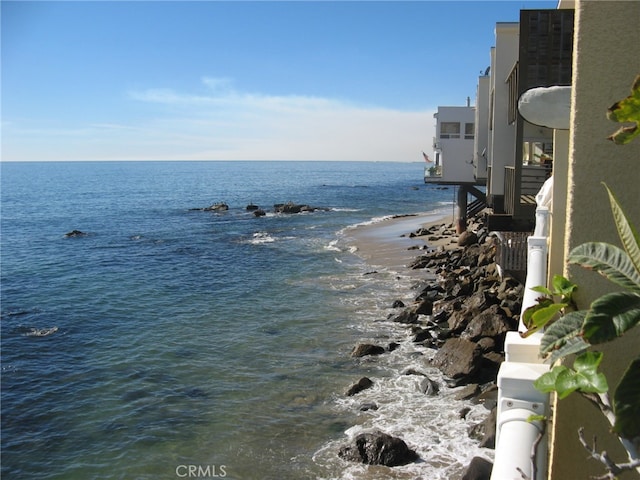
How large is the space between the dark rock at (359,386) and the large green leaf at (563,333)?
38.3 ft

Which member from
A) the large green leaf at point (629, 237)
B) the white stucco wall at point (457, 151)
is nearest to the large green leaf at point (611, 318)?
the large green leaf at point (629, 237)

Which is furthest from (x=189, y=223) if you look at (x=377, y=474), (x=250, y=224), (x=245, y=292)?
(x=377, y=474)

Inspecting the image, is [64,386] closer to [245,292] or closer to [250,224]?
[245,292]

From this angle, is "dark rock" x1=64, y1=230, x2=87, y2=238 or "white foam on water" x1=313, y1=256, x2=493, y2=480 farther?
"dark rock" x1=64, y1=230, x2=87, y2=238

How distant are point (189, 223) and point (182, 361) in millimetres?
41114

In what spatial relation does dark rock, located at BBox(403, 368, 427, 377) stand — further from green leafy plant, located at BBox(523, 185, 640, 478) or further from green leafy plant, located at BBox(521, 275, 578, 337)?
green leafy plant, located at BBox(523, 185, 640, 478)

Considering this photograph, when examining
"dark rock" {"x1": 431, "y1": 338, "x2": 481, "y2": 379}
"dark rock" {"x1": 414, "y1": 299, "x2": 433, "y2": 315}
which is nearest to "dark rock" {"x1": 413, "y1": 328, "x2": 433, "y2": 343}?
"dark rock" {"x1": 431, "y1": 338, "x2": 481, "y2": 379}

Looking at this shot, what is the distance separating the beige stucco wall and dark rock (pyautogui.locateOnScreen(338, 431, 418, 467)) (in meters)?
7.61

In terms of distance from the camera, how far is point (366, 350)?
57.5 ft

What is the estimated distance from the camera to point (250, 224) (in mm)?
55844

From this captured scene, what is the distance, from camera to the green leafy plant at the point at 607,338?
304cm

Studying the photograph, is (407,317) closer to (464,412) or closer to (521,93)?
(464,412)

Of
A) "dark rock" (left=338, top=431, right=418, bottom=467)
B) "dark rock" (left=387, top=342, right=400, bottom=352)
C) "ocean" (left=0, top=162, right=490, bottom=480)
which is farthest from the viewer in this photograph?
"dark rock" (left=387, top=342, right=400, bottom=352)

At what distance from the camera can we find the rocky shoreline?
37.4 ft
